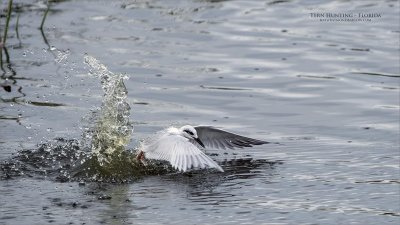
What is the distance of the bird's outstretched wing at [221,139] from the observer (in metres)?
10.9

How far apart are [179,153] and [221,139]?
1080mm

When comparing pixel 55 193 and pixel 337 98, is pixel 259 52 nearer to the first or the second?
pixel 337 98

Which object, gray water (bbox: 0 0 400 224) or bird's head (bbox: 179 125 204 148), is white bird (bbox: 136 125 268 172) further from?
gray water (bbox: 0 0 400 224)

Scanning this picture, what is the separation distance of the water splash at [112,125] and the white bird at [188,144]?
0.31 metres

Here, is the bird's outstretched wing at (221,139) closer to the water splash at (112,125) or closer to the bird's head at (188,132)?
the bird's head at (188,132)

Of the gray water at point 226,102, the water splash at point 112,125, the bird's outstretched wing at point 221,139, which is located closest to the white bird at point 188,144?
the bird's outstretched wing at point 221,139

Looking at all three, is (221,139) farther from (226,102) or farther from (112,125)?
(226,102)

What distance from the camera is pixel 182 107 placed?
42.0 feet

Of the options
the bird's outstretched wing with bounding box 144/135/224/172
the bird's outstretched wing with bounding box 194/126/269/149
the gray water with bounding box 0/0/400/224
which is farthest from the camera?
the bird's outstretched wing with bounding box 194/126/269/149

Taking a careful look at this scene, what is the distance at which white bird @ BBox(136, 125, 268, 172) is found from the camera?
32.5ft

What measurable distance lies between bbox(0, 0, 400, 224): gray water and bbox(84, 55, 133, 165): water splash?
395 mm

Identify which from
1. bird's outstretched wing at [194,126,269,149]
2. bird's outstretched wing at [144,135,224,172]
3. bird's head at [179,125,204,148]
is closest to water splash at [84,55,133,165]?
bird's outstretched wing at [144,135,224,172]

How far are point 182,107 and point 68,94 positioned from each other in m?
1.56

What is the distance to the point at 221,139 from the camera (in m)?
11.0
